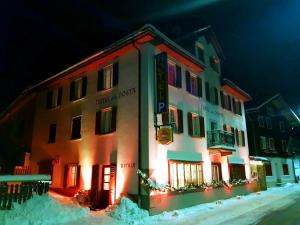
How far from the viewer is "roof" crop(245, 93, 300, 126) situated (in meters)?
34.3

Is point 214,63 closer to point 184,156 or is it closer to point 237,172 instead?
point 237,172

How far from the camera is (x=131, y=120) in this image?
14773 millimetres

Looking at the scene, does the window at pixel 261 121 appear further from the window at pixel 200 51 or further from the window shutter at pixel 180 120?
the window shutter at pixel 180 120

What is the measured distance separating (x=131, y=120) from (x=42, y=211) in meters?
6.19

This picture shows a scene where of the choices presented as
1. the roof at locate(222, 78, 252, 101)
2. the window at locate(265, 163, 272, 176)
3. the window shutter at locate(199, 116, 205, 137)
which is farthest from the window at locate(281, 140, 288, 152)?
the window shutter at locate(199, 116, 205, 137)

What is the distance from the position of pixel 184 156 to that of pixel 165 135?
279 centimetres

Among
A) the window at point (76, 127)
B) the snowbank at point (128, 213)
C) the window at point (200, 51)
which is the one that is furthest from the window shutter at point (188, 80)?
the snowbank at point (128, 213)

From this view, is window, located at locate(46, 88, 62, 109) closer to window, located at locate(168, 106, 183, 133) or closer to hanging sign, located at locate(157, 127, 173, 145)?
window, located at locate(168, 106, 183, 133)

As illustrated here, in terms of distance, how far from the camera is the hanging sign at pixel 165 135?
13.9 m

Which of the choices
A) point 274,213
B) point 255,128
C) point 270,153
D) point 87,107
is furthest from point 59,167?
point 270,153

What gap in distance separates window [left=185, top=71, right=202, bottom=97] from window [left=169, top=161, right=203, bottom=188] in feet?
16.3

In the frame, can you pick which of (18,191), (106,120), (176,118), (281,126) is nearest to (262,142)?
(281,126)

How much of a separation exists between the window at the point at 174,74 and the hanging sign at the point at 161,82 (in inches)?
67.5

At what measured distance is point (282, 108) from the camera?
3972 centimetres
